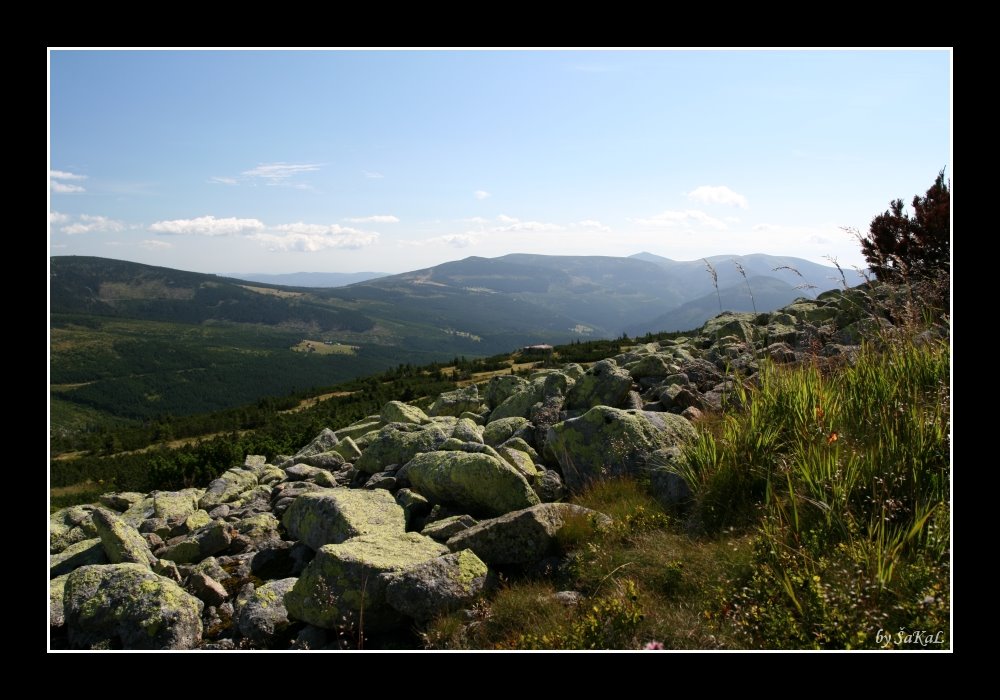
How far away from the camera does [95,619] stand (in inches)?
203

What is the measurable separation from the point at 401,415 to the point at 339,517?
734cm

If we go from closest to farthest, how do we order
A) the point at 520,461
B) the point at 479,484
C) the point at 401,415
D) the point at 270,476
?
the point at 479,484
the point at 520,461
the point at 270,476
the point at 401,415

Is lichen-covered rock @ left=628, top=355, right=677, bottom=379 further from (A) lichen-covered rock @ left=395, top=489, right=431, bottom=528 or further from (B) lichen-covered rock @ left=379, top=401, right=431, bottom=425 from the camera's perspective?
(A) lichen-covered rock @ left=395, top=489, right=431, bottom=528

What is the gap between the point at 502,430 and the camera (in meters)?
10.5

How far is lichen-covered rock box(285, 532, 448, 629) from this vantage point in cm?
493

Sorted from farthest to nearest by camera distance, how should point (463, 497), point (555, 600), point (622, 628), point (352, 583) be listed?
point (463, 497) → point (352, 583) → point (555, 600) → point (622, 628)

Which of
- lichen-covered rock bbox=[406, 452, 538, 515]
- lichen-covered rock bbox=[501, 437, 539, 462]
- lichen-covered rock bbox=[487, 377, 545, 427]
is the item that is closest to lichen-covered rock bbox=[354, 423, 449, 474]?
lichen-covered rock bbox=[501, 437, 539, 462]

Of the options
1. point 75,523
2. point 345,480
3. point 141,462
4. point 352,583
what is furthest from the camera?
point 141,462

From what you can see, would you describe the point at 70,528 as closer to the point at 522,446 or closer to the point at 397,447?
the point at 397,447

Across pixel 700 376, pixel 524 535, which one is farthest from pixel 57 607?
pixel 700 376
